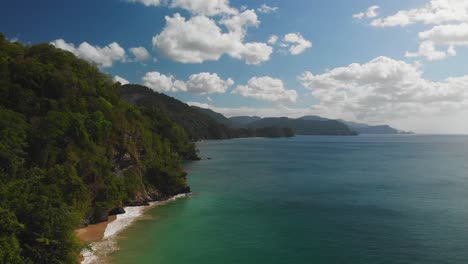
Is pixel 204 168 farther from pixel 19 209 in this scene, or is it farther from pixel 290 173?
pixel 19 209

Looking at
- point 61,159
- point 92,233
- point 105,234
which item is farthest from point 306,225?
point 61,159

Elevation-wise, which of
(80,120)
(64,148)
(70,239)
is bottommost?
(70,239)

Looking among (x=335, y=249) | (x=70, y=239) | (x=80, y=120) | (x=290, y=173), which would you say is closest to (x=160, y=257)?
(x=70, y=239)

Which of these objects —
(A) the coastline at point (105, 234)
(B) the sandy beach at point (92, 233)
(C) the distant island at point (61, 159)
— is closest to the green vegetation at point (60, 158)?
(C) the distant island at point (61, 159)

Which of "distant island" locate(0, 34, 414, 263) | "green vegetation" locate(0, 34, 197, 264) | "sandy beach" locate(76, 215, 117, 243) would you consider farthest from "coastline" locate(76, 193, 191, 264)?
"green vegetation" locate(0, 34, 197, 264)

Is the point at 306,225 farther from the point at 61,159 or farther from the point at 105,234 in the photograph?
the point at 61,159
